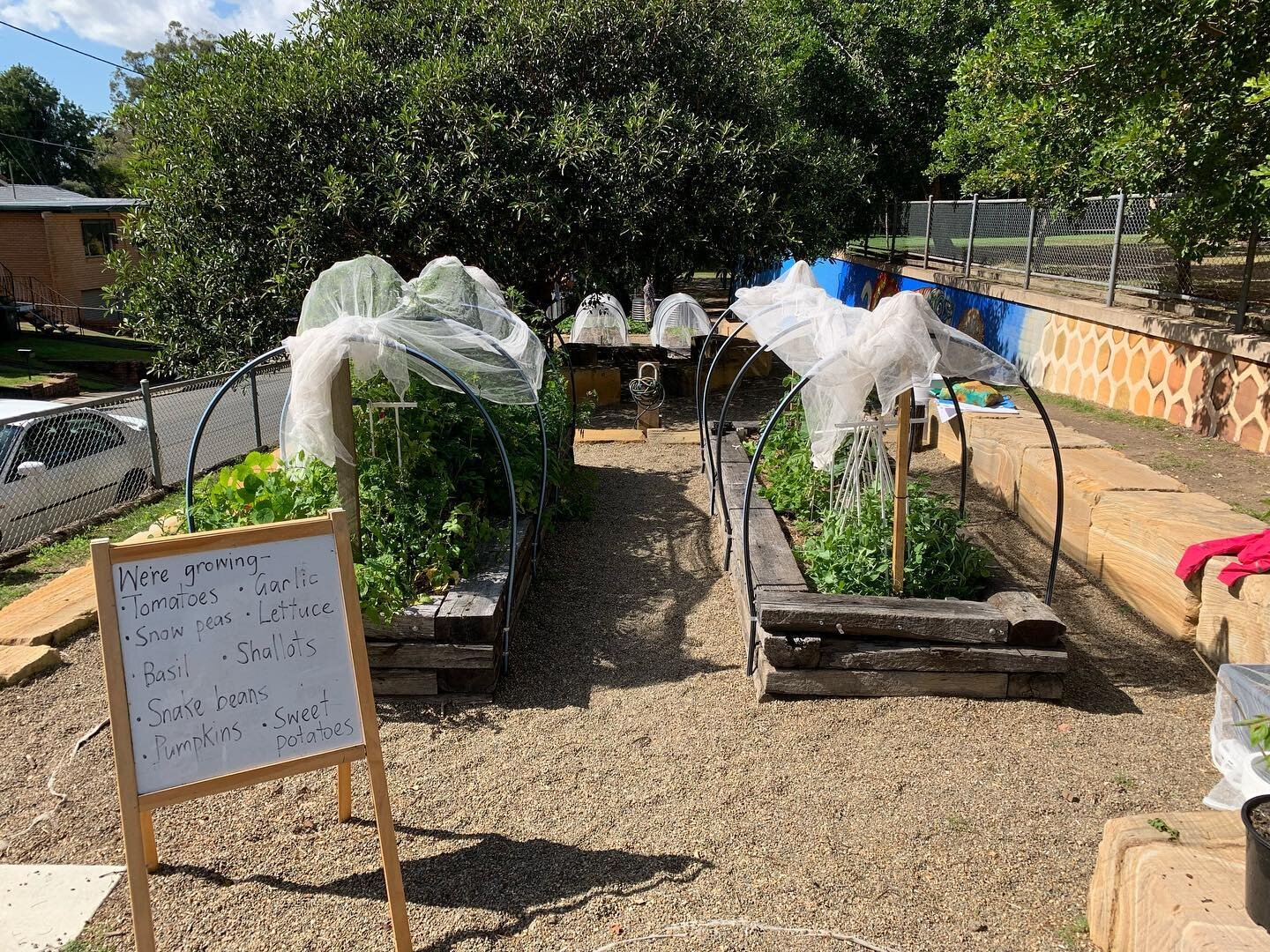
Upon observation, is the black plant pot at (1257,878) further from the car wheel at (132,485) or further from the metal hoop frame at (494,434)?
the car wheel at (132,485)

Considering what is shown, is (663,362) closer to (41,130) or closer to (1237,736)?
(1237,736)

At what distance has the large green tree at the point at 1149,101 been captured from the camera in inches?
252

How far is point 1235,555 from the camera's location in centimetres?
497

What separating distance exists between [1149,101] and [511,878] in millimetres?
6719

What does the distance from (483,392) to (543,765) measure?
87.8 inches

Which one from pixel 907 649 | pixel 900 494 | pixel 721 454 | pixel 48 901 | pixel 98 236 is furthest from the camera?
pixel 98 236

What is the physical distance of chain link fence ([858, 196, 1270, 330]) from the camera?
10023 mm

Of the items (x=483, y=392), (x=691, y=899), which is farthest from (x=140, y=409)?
(x=691, y=899)

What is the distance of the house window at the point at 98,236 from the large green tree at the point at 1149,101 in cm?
2957

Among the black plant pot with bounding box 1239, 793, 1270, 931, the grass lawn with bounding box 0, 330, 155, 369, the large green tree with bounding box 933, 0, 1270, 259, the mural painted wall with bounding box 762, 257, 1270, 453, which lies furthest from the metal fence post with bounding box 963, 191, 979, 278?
the grass lawn with bounding box 0, 330, 155, 369

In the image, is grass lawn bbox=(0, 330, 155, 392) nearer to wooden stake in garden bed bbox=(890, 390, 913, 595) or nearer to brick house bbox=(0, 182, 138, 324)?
brick house bbox=(0, 182, 138, 324)

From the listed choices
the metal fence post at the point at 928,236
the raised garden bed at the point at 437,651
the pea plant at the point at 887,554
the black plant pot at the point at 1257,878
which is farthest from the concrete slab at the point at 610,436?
the metal fence post at the point at 928,236

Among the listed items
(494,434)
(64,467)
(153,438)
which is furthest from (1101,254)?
(64,467)

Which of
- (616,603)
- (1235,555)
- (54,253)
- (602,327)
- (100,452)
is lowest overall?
(616,603)
